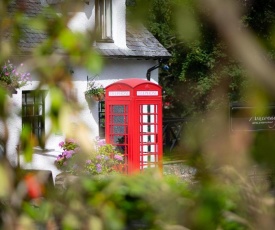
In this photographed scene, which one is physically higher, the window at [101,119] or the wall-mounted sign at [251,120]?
the window at [101,119]

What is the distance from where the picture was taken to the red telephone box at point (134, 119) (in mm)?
13852

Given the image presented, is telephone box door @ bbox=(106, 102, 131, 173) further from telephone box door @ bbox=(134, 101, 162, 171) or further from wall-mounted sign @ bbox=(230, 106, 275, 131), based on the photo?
wall-mounted sign @ bbox=(230, 106, 275, 131)

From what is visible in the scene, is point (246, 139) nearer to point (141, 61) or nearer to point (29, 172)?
point (29, 172)

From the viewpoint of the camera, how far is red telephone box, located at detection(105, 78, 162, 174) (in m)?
13.9

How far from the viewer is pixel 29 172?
1709mm

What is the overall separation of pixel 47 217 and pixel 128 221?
0.32 meters

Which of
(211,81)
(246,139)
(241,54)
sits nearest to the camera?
(241,54)

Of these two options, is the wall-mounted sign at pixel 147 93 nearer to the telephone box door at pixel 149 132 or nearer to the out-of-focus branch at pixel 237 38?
the telephone box door at pixel 149 132

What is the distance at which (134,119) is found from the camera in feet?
45.9

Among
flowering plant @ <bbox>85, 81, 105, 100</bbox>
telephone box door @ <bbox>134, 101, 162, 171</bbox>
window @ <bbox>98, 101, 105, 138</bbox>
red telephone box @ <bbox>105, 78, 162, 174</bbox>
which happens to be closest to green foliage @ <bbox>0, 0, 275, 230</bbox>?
red telephone box @ <bbox>105, 78, 162, 174</bbox>

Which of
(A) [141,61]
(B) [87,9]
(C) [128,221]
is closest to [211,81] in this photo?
(A) [141,61]

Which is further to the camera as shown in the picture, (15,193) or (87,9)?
(87,9)

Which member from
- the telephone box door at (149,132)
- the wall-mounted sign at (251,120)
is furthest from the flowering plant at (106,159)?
the wall-mounted sign at (251,120)

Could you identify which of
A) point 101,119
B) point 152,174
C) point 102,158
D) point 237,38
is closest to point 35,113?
point 152,174
